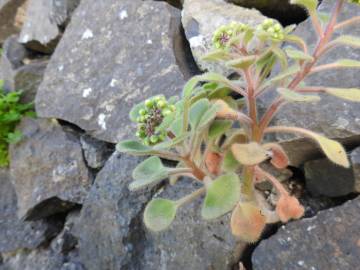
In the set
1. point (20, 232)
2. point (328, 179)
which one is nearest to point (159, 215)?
point (328, 179)

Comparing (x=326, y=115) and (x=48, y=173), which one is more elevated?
(x=326, y=115)

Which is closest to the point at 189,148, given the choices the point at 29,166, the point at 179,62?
the point at 179,62

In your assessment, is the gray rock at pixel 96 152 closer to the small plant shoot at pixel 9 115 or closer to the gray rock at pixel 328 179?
the small plant shoot at pixel 9 115

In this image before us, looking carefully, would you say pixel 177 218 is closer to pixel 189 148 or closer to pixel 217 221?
pixel 217 221

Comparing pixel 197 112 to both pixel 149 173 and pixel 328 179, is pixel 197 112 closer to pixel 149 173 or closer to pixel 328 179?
pixel 149 173

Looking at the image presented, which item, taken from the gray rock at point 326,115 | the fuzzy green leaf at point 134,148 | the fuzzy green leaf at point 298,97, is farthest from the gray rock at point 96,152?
the fuzzy green leaf at point 298,97

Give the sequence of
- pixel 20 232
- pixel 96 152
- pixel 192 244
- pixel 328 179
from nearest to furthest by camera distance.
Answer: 1. pixel 328 179
2. pixel 192 244
3. pixel 96 152
4. pixel 20 232
